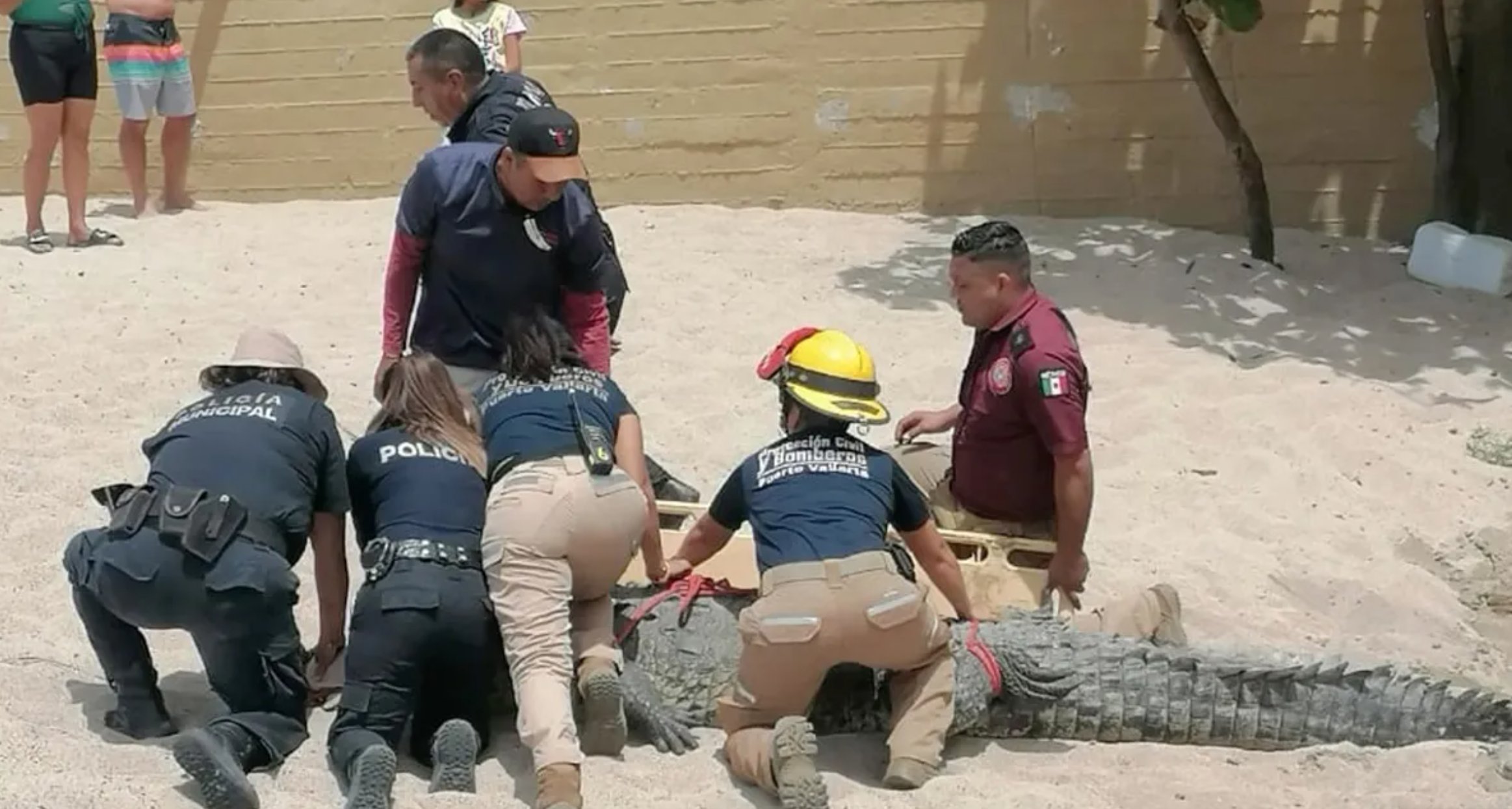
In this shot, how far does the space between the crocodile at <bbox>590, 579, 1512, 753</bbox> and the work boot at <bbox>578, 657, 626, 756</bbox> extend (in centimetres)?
16

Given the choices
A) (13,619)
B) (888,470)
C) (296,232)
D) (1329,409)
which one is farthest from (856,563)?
(296,232)

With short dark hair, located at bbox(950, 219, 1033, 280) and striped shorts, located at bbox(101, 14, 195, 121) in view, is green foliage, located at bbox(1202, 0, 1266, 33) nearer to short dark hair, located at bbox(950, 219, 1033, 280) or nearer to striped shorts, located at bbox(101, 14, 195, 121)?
short dark hair, located at bbox(950, 219, 1033, 280)

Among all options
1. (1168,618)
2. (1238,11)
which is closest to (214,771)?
(1168,618)

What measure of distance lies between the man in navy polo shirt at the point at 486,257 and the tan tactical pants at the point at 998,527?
3.36 ft

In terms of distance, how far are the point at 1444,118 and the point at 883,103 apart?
288 cm

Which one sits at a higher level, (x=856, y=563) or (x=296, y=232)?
(x=856, y=563)

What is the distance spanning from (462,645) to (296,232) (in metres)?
5.72

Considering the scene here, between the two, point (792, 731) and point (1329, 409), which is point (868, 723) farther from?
point (1329, 409)

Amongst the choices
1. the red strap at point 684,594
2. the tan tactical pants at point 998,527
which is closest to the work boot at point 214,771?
the red strap at point 684,594

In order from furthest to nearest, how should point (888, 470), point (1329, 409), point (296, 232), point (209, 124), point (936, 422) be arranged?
point (209, 124)
point (296, 232)
point (1329, 409)
point (936, 422)
point (888, 470)

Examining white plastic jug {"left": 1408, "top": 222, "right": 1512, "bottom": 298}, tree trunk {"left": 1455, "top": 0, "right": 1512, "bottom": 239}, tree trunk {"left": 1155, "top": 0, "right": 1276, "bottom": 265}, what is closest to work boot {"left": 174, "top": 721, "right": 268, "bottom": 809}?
tree trunk {"left": 1155, "top": 0, "right": 1276, "bottom": 265}

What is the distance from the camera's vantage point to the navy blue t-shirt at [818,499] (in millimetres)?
4273

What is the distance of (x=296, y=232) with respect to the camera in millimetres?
9547

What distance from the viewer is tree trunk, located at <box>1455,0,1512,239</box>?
908cm
